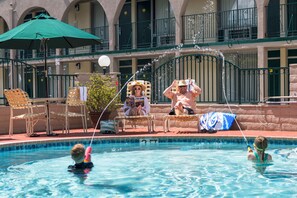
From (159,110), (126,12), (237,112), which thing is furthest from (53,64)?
(237,112)

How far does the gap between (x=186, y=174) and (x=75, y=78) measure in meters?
8.49

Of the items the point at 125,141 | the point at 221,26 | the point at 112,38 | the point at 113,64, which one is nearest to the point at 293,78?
the point at 125,141

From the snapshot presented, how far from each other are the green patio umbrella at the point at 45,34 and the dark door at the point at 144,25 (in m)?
10.3

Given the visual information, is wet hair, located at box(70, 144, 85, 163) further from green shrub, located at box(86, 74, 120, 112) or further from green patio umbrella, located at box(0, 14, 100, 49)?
green shrub, located at box(86, 74, 120, 112)

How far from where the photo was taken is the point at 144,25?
24234 millimetres

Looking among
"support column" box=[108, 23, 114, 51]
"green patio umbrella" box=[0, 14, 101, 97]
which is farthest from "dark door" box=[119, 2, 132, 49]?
"green patio umbrella" box=[0, 14, 101, 97]

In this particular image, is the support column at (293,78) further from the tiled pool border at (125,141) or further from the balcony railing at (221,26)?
the balcony railing at (221,26)

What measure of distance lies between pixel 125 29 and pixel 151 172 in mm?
17452

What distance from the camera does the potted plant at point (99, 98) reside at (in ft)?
46.1

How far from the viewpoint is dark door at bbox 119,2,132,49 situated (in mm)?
24578

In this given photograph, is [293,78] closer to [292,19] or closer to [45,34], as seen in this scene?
[45,34]

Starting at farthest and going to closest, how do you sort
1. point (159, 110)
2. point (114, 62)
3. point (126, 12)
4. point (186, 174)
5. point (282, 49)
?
point (126, 12) → point (114, 62) → point (282, 49) → point (159, 110) → point (186, 174)

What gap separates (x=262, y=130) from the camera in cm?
1326

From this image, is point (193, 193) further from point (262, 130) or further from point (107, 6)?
point (107, 6)
